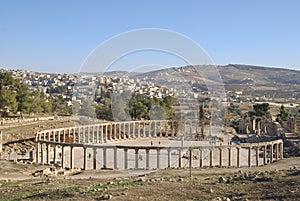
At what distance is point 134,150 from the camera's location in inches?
1768

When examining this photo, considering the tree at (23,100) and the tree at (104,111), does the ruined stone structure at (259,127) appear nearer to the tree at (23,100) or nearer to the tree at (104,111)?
the tree at (104,111)

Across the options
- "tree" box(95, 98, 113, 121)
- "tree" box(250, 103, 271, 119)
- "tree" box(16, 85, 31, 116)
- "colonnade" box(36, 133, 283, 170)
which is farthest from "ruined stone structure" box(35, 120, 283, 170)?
"tree" box(250, 103, 271, 119)

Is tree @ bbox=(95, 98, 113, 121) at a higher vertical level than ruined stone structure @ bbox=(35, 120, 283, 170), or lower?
higher

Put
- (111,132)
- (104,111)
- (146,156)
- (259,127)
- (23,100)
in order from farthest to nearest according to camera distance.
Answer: (104,111) → (259,127) → (23,100) → (111,132) → (146,156)

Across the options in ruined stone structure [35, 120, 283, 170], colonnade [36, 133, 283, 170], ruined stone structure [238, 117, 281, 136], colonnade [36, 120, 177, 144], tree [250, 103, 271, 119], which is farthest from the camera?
tree [250, 103, 271, 119]

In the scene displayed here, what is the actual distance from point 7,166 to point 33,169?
1.95 metres

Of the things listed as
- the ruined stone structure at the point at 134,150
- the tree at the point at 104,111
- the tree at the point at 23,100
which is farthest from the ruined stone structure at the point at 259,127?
the tree at the point at 23,100

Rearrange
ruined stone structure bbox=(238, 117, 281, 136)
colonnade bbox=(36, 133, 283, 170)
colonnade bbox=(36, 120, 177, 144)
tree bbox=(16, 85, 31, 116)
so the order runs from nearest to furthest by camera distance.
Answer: colonnade bbox=(36, 133, 283, 170) → colonnade bbox=(36, 120, 177, 144) → ruined stone structure bbox=(238, 117, 281, 136) → tree bbox=(16, 85, 31, 116)

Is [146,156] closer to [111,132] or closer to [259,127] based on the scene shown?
[111,132]

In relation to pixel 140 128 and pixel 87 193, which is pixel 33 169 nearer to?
pixel 87 193

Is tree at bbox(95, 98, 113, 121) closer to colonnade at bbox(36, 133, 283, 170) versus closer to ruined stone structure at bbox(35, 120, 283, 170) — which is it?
ruined stone structure at bbox(35, 120, 283, 170)

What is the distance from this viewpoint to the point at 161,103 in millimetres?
78188

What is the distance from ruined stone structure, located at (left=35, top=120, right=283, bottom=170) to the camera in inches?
1448

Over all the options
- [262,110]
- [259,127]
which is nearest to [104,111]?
[259,127]
